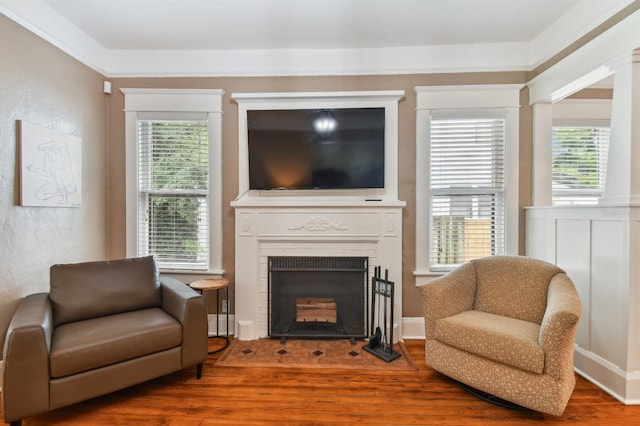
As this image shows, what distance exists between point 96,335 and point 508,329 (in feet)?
8.56

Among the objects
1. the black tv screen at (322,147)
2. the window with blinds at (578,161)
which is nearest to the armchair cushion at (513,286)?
the black tv screen at (322,147)

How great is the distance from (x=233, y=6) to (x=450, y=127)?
218 cm

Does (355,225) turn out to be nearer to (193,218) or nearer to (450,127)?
(450,127)

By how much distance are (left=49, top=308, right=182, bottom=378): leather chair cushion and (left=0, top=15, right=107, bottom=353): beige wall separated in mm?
646

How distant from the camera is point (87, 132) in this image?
2768mm

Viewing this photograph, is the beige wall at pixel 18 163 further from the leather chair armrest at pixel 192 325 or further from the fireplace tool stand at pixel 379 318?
the fireplace tool stand at pixel 379 318

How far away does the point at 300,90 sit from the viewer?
116 inches

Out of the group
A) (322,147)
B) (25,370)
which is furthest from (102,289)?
(322,147)

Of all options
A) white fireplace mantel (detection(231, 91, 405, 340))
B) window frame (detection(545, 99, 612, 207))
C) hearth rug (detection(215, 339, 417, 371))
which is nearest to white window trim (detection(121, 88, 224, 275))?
white fireplace mantel (detection(231, 91, 405, 340))

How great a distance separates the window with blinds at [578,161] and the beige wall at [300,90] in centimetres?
65

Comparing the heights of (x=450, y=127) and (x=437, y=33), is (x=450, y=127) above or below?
below

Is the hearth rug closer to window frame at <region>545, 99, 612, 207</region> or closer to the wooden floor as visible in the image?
the wooden floor

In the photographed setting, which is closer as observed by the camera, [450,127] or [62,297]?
[62,297]

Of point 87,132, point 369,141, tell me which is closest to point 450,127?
point 369,141
